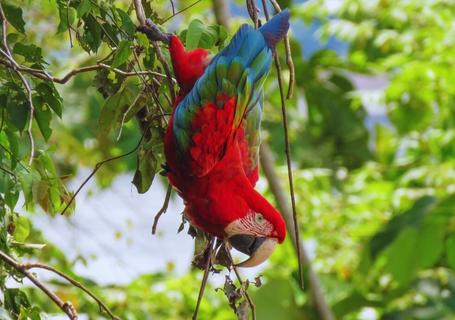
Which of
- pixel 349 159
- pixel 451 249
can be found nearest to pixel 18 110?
pixel 451 249

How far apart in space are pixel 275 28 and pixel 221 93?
10 centimetres

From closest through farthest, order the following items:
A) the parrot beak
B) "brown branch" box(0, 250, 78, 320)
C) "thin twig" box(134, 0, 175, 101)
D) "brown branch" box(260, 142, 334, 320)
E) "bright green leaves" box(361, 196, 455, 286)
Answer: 1. "brown branch" box(0, 250, 78, 320)
2. "thin twig" box(134, 0, 175, 101)
3. the parrot beak
4. "brown branch" box(260, 142, 334, 320)
5. "bright green leaves" box(361, 196, 455, 286)

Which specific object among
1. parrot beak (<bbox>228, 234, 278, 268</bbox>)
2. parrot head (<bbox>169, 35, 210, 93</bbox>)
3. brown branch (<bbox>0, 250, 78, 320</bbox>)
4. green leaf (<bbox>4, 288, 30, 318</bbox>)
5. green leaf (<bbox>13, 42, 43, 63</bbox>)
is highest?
parrot head (<bbox>169, 35, 210, 93</bbox>)

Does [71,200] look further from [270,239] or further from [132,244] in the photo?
[132,244]

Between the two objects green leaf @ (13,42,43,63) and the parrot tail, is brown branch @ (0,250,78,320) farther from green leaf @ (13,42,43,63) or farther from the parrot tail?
the parrot tail

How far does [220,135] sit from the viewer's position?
1099 mm

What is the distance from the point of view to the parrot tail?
3.52 feet

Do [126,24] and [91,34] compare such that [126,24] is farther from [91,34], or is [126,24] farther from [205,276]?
[205,276]

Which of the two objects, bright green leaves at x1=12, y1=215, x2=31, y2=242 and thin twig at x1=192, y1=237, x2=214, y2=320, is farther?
bright green leaves at x1=12, y1=215, x2=31, y2=242

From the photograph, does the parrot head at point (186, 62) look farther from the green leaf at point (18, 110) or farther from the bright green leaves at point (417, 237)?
the bright green leaves at point (417, 237)


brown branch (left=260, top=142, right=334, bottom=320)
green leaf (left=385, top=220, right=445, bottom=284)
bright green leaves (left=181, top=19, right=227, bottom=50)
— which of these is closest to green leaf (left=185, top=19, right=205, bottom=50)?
bright green leaves (left=181, top=19, right=227, bottom=50)

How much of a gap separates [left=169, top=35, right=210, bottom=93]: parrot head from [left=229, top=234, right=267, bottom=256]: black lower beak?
194mm

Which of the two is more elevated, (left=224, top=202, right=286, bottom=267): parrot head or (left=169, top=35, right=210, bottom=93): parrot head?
(left=169, top=35, right=210, bottom=93): parrot head

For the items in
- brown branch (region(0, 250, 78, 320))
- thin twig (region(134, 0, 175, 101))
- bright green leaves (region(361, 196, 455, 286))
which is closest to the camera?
brown branch (region(0, 250, 78, 320))
